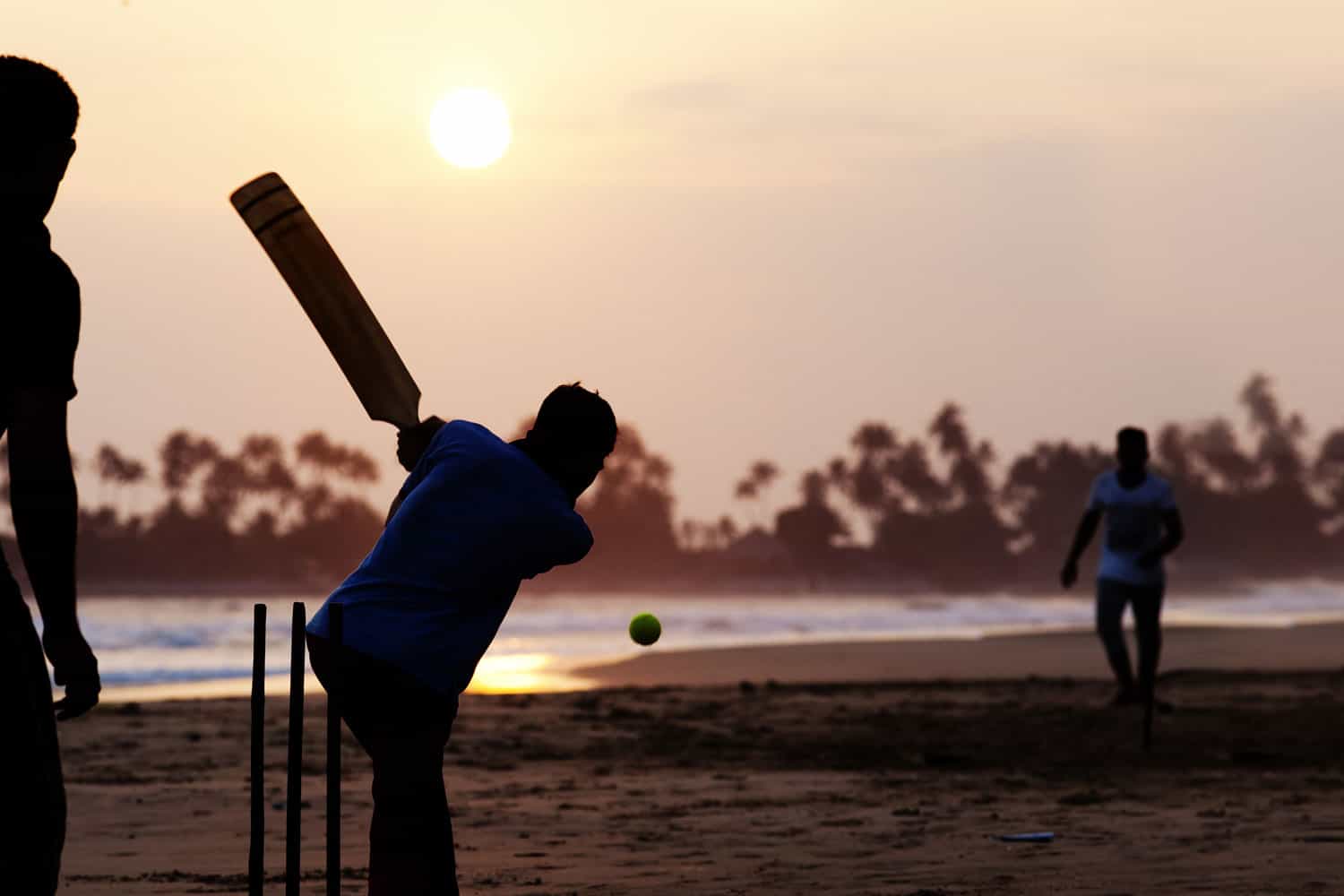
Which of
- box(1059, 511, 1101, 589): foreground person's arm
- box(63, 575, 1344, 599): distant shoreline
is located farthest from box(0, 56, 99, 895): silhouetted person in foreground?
box(63, 575, 1344, 599): distant shoreline

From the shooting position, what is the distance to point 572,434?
458 cm

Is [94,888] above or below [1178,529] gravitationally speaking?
below

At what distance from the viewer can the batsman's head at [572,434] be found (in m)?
4.57

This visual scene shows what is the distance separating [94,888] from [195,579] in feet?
351

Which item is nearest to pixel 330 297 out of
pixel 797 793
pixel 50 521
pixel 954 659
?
pixel 50 521

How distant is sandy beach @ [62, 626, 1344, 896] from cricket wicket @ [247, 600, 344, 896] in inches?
91.1

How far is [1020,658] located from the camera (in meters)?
23.2

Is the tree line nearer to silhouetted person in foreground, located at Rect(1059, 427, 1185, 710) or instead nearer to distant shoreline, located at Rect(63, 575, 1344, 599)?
distant shoreline, located at Rect(63, 575, 1344, 599)

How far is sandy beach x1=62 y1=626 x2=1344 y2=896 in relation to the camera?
23.1 feet

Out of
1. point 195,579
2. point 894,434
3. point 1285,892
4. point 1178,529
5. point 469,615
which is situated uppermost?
point 894,434

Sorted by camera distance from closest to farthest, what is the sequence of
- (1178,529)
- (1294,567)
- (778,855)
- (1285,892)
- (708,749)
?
1. (1285,892)
2. (778,855)
3. (708,749)
4. (1178,529)
5. (1294,567)

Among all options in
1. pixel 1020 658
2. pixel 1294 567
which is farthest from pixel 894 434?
pixel 1020 658

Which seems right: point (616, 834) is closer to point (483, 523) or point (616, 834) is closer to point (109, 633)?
point (483, 523)

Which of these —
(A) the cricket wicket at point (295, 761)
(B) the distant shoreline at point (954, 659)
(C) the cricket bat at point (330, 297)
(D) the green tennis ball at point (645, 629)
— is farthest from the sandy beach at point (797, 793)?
(B) the distant shoreline at point (954, 659)
